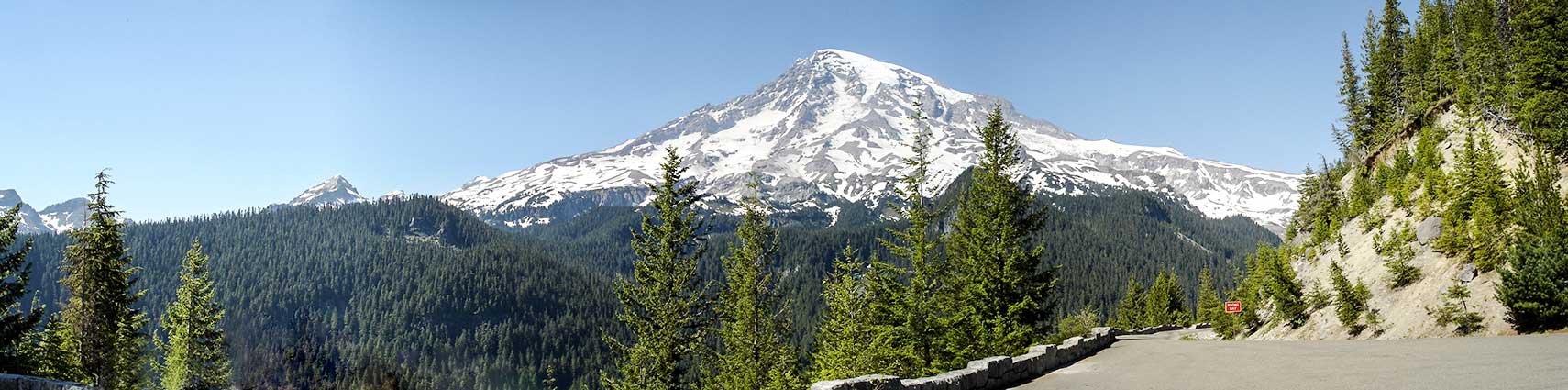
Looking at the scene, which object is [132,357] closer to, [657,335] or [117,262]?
[117,262]

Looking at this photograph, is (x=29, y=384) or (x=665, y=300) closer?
(x=29, y=384)

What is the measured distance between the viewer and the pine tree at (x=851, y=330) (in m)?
35.6

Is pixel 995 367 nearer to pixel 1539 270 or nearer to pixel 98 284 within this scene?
pixel 1539 270

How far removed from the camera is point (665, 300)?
128 feet

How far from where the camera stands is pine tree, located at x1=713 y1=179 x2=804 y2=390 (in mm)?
43906

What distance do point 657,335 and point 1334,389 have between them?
2868cm

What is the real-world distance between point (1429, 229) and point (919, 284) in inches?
868

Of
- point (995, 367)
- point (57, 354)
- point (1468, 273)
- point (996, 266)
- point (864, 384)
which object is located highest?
point (996, 266)

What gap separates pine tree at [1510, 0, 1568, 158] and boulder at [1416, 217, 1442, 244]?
4.56 m

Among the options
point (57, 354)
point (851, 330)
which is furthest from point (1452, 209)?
point (57, 354)

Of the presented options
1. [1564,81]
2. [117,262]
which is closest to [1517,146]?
[1564,81]

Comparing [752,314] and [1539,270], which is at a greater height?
[1539,270]

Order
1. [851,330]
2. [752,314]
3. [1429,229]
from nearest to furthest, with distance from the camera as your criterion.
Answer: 1. [1429,229]
2. [851,330]
3. [752,314]

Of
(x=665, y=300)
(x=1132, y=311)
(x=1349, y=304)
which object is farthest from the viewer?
(x=1132, y=311)
